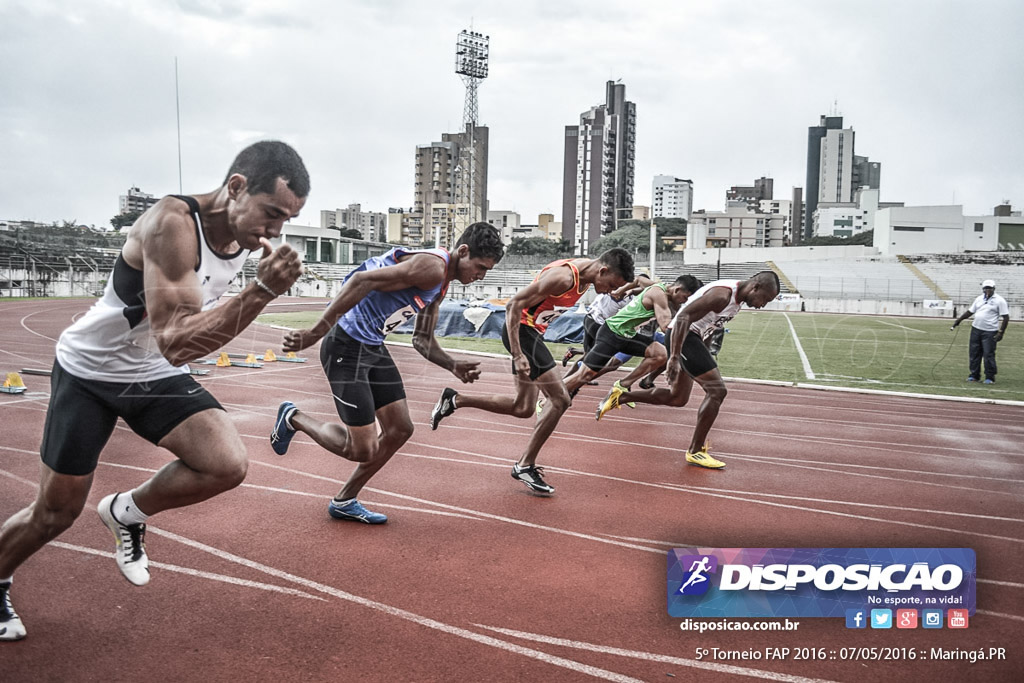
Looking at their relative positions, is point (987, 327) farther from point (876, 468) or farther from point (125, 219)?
point (125, 219)

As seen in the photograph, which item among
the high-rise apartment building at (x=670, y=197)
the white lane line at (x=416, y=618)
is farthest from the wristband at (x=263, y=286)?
the high-rise apartment building at (x=670, y=197)

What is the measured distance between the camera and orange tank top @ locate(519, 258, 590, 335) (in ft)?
13.9

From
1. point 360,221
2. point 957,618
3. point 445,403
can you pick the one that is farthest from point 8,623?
point 957,618

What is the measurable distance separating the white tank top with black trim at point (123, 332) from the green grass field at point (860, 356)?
6938 mm

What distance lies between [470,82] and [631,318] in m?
4.00

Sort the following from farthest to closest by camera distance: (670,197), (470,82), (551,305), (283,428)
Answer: (670,197), (551,305), (283,428), (470,82)

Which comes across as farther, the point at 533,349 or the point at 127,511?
the point at 533,349

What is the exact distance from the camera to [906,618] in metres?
2.89

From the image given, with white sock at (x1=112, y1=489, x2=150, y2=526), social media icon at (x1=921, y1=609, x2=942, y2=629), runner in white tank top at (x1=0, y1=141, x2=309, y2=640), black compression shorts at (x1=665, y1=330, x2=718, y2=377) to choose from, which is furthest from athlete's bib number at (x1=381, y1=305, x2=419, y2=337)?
black compression shorts at (x1=665, y1=330, x2=718, y2=377)

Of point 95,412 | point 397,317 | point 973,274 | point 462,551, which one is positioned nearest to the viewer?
point 95,412

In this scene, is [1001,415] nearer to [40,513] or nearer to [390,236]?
[390,236]

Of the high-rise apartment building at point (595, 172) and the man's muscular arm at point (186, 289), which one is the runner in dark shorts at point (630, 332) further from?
the man's muscular arm at point (186, 289)

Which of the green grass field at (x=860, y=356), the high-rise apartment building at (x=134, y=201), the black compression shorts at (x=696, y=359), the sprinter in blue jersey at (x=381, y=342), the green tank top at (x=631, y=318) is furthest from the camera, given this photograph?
the green grass field at (x=860, y=356)

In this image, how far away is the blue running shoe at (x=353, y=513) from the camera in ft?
13.3
